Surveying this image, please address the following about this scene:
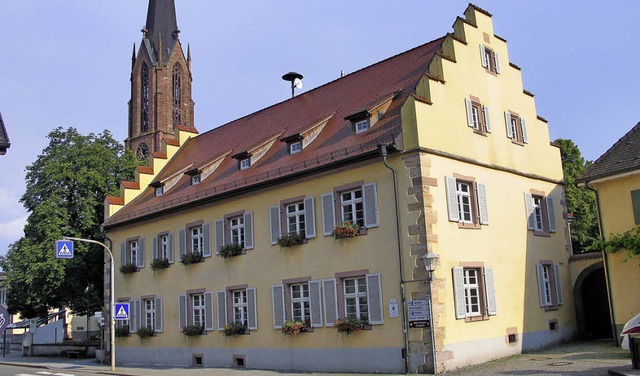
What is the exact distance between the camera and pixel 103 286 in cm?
3338

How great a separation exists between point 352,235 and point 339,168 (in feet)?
→ 7.04

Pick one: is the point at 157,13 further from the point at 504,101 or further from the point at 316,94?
the point at 504,101

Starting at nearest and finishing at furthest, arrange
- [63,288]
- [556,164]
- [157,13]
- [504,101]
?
[504,101]
[556,164]
[63,288]
[157,13]

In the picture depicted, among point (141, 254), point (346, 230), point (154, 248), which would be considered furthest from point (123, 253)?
point (346, 230)

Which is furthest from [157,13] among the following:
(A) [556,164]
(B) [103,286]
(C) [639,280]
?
(C) [639,280]

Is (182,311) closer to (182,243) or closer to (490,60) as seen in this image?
(182,243)

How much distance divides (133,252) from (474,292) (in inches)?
619

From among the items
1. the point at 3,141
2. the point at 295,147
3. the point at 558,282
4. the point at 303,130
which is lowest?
the point at 558,282

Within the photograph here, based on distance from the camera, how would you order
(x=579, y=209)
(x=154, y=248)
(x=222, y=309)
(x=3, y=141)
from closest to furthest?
(x=3, y=141) < (x=222, y=309) < (x=154, y=248) < (x=579, y=209)

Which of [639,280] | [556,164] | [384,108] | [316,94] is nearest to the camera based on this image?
[639,280]

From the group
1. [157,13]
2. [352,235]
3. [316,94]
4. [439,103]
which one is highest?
[157,13]

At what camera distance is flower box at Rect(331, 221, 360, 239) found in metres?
19.8

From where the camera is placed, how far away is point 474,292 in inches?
775

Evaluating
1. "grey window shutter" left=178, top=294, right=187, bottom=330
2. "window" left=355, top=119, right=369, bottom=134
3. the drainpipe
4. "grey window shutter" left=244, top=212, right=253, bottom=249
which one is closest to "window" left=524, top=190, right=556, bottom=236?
the drainpipe
